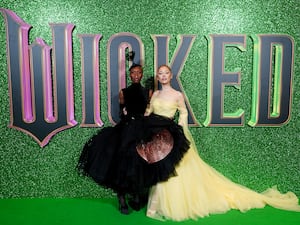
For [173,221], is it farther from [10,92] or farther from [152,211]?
[10,92]

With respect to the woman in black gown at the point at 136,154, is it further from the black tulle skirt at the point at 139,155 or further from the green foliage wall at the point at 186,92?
the green foliage wall at the point at 186,92

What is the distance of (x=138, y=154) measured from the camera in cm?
265

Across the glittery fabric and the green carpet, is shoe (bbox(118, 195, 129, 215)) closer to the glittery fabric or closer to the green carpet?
the green carpet

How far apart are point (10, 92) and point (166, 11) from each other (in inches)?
69.7

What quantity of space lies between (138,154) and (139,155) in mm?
12

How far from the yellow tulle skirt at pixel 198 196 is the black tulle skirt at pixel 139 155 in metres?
0.14

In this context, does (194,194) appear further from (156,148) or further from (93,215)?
(93,215)

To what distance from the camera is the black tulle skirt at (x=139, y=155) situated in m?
2.64

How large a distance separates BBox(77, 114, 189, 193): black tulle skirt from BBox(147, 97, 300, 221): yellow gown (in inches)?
5.3

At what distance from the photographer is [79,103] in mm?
3191

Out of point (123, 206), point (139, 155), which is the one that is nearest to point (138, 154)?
point (139, 155)

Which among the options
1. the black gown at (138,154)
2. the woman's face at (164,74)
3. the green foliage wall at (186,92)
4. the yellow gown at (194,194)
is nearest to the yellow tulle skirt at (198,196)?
the yellow gown at (194,194)

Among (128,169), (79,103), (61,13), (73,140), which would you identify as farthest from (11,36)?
(128,169)

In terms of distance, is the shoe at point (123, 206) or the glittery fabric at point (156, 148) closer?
the glittery fabric at point (156, 148)
